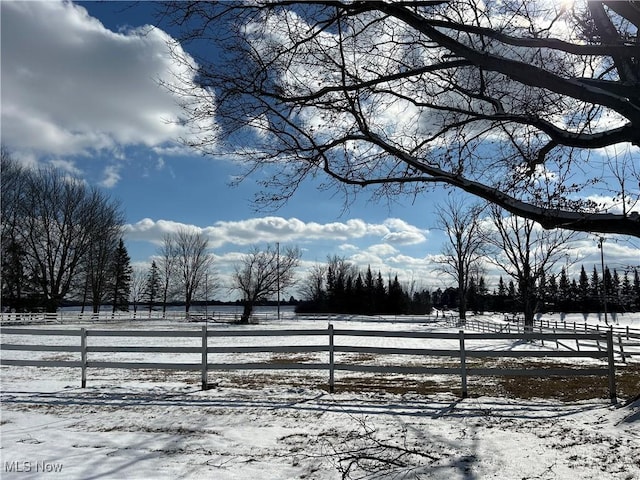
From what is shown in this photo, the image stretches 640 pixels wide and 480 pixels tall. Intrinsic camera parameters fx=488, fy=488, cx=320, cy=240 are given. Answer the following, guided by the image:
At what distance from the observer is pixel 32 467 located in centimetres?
507

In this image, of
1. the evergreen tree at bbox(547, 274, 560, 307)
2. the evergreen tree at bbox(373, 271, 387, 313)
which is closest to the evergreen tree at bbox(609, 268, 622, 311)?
the evergreen tree at bbox(547, 274, 560, 307)

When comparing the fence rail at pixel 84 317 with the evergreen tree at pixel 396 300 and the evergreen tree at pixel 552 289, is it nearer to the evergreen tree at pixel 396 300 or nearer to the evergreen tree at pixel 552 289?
the evergreen tree at pixel 552 289

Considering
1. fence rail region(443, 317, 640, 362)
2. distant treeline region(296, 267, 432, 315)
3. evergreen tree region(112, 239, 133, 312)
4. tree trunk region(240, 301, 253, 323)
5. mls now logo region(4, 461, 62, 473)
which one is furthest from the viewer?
distant treeline region(296, 267, 432, 315)

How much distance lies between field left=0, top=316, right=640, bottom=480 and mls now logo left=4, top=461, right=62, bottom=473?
20 millimetres

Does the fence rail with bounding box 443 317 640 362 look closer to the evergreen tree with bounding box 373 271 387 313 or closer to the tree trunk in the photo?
the tree trunk

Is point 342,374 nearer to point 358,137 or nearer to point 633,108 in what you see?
point 358,137

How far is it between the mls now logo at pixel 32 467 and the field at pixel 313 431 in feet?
0.07

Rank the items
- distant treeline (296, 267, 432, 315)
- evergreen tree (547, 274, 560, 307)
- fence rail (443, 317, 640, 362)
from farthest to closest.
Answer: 1. distant treeline (296, 267, 432, 315)
2. evergreen tree (547, 274, 560, 307)
3. fence rail (443, 317, 640, 362)

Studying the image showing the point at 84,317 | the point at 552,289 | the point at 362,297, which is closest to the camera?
the point at 84,317

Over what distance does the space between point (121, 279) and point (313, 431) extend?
73.3m

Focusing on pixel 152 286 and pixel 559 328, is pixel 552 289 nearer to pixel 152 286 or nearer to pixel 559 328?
pixel 559 328

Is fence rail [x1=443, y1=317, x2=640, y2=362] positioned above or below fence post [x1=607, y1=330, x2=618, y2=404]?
below

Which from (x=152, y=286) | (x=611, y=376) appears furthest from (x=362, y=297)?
(x=611, y=376)

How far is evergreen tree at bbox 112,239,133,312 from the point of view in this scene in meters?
64.8
